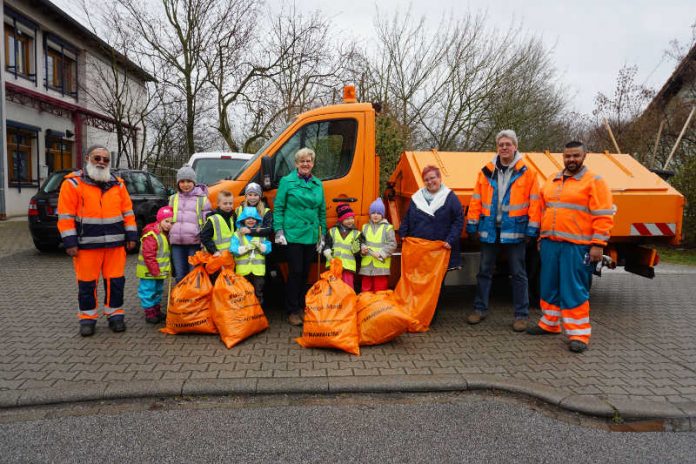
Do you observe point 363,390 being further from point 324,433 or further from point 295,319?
point 295,319

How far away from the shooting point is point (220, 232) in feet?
16.0

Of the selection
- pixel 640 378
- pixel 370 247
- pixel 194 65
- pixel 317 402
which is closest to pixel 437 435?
pixel 317 402

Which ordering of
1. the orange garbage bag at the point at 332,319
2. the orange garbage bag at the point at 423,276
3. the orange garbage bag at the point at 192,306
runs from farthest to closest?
the orange garbage bag at the point at 423,276 → the orange garbage bag at the point at 192,306 → the orange garbage bag at the point at 332,319

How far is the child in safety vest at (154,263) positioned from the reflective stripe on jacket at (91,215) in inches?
8.9

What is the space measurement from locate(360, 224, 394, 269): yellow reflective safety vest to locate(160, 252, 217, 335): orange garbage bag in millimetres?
1611

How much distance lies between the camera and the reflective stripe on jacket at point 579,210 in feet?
14.5

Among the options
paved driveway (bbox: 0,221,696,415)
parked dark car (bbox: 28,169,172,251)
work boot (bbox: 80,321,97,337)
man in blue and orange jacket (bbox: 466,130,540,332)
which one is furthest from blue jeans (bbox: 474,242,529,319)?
parked dark car (bbox: 28,169,172,251)

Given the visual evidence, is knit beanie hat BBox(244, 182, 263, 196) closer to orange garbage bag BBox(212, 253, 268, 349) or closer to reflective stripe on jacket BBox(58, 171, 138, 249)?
orange garbage bag BBox(212, 253, 268, 349)

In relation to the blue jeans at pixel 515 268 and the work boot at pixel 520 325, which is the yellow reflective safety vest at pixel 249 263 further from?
the work boot at pixel 520 325

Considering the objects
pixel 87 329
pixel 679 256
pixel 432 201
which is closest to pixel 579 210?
pixel 432 201

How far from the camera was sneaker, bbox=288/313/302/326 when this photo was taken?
5.09 meters

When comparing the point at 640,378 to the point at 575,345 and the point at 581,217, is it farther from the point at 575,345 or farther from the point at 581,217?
the point at 581,217

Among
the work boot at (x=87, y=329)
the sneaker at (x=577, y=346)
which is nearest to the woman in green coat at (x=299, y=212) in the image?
the work boot at (x=87, y=329)

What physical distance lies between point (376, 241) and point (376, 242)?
11mm
